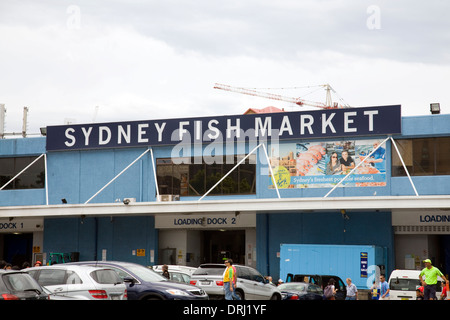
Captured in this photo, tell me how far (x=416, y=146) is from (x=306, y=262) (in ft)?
25.4

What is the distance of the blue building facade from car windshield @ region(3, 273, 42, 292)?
18205mm

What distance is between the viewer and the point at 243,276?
87.9ft

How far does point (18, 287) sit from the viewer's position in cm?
1574

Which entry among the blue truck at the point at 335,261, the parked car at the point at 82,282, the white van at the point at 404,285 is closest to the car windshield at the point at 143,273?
the parked car at the point at 82,282

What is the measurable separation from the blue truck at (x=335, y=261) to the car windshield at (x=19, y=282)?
18009mm

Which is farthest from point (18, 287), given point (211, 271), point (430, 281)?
point (430, 281)

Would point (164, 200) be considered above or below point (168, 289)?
above

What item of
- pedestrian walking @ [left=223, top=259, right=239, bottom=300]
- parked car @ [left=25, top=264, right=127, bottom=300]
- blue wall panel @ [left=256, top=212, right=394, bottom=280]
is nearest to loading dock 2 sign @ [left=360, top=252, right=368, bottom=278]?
blue wall panel @ [left=256, top=212, right=394, bottom=280]

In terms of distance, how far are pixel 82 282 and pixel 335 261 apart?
1637 cm

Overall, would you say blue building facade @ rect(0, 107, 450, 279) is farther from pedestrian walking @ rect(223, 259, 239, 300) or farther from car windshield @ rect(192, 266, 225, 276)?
pedestrian walking @ rect(223, 259, 239, 300)

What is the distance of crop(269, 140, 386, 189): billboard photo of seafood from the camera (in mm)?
34875

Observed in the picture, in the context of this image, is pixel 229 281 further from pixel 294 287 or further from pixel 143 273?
pixel 294 287
